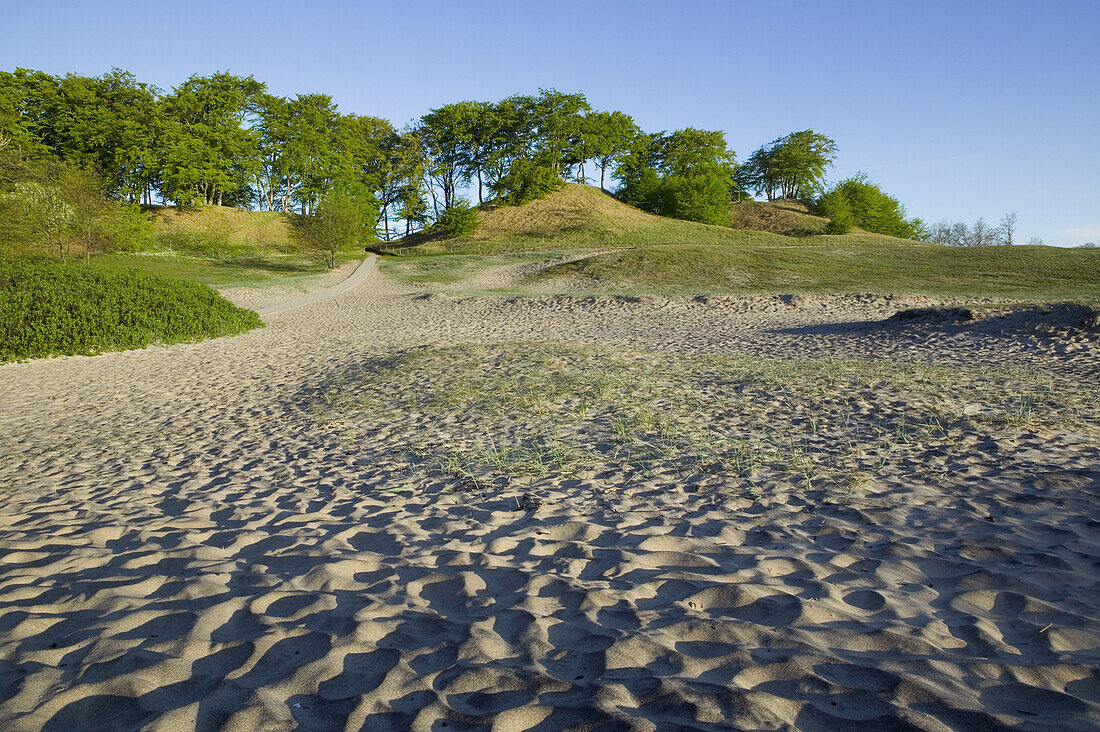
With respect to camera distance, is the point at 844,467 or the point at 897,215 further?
the point at 897,215

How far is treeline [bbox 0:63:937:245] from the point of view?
55344mm

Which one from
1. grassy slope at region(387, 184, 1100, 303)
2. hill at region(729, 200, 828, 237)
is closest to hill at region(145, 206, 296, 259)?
grassy slope at region(387, 184, 1100, 303)

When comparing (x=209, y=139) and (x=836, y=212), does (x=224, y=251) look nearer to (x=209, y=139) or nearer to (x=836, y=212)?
(x=209, y=139)

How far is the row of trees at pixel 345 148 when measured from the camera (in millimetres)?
55375

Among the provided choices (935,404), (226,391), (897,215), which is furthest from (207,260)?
(897,215)

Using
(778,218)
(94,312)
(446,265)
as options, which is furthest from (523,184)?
(94,312)

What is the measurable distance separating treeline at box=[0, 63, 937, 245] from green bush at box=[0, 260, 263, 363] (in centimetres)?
3285

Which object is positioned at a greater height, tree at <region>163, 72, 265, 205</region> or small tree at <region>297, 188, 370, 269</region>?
tree at <region>163, 72, 265, 205</region>

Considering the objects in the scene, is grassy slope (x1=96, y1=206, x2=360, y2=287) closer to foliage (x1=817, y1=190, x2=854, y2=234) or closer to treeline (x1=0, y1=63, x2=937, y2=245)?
treeline (x1=0, y1=63, x2=937, y2=245)

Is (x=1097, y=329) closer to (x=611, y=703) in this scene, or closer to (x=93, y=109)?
(x=611, y=703)

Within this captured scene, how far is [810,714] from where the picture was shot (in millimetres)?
2277

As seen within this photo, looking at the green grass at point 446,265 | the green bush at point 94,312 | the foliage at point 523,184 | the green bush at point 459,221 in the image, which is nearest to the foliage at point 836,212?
the foliage at point 523,184

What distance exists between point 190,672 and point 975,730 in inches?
125

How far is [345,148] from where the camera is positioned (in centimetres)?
6788
